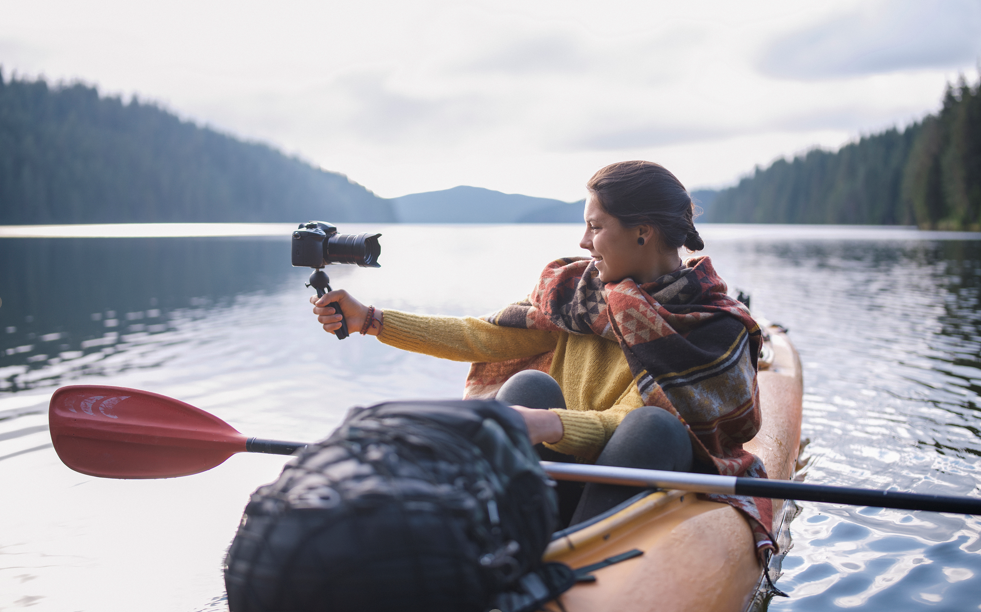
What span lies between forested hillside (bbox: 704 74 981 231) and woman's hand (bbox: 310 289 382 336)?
52.2 m

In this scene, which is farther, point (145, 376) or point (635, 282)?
point (145, 376)

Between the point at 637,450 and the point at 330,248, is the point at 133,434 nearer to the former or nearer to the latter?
the point at 330,248

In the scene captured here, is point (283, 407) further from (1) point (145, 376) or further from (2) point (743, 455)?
(2) point (743, 455)

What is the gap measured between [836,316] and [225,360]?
893cm

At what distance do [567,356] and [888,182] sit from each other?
74762 mm

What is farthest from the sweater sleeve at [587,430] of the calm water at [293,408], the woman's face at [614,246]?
the calm water at [293,408]

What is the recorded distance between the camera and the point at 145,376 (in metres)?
6.10

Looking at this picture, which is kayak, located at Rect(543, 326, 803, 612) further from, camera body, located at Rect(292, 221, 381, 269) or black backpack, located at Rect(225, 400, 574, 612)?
camera body, located at Rect(292, 221, 381, 269)

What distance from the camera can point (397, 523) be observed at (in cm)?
107

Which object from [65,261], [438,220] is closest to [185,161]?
[65,261]

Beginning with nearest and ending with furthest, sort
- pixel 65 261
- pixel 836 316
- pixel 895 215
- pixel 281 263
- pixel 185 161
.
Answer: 1. pixel 836 316
2. pixel 65 261
3. pixel 281 263
4. pixel 895 215
5. pixel 185 161

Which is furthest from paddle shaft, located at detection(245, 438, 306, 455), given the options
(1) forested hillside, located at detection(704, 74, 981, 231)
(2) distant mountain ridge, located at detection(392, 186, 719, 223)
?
(2) distant mountain ridge, located at detection(392, 186, 719, 223)

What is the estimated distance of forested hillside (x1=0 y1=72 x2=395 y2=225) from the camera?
59.3m

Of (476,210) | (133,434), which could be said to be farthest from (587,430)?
(476,210)
